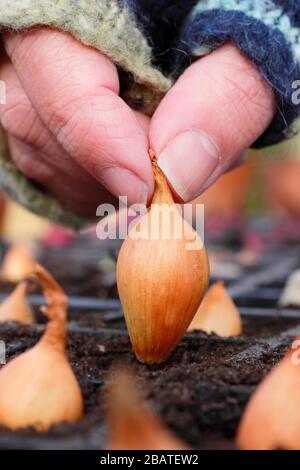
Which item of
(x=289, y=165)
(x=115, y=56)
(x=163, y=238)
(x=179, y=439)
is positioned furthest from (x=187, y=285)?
(x=289, y=165)

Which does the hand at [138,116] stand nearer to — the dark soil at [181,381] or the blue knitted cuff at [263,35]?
the blue knitted cuff at [263,35]

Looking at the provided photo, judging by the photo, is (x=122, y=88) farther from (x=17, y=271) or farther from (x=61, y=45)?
(x=17, y=271)

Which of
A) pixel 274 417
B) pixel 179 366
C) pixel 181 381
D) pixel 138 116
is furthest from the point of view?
pixel 138 116

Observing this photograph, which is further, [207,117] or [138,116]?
[138,116]

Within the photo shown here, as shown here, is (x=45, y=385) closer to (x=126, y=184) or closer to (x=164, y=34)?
(x=126, y=184)

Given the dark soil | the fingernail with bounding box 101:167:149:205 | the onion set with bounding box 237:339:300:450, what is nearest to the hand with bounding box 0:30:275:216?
the fingernail with bounding box 101:167:149:205

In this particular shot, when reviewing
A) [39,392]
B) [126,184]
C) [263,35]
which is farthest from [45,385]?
[263,35]

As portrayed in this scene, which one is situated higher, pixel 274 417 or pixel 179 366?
pixel 274 417
